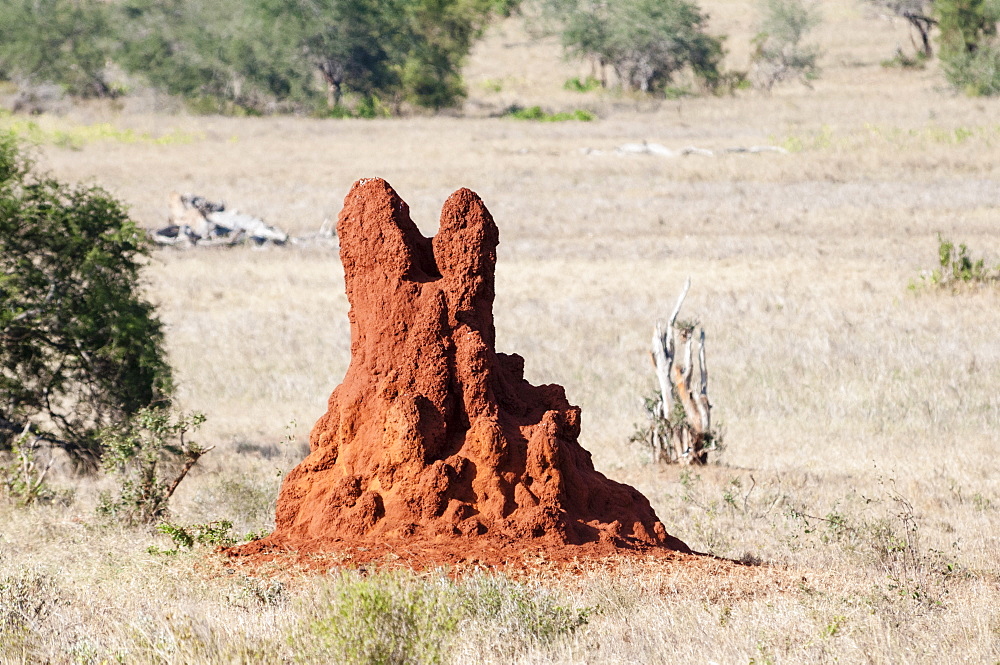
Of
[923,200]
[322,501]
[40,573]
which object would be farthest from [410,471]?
[923,200]

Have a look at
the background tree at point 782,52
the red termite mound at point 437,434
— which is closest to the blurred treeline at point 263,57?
the background tree at point 782,52

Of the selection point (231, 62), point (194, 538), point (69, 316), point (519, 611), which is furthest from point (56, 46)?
point (519, 611)

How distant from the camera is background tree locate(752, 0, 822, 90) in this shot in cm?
6303

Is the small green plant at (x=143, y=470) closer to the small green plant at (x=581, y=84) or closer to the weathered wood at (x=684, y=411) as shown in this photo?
the weathered wood at (x=684, y=411)

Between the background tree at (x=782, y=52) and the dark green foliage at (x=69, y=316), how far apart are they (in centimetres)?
5250

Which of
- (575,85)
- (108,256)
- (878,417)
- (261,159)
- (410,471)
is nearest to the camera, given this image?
(410,471)

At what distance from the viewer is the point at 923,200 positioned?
96.0ft

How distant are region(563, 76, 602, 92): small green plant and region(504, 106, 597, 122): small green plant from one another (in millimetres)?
13864

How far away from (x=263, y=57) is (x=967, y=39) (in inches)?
1361

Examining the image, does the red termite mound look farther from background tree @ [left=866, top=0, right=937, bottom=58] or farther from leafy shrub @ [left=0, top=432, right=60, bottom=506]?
background tree @ [left=866, top=0, right=937, bottom=58]

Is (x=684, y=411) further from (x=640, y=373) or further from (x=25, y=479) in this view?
(x=25, y=479)

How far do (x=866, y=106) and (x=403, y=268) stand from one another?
142ft

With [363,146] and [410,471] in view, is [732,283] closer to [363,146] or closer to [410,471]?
[410,471]

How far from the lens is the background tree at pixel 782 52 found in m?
63.0
